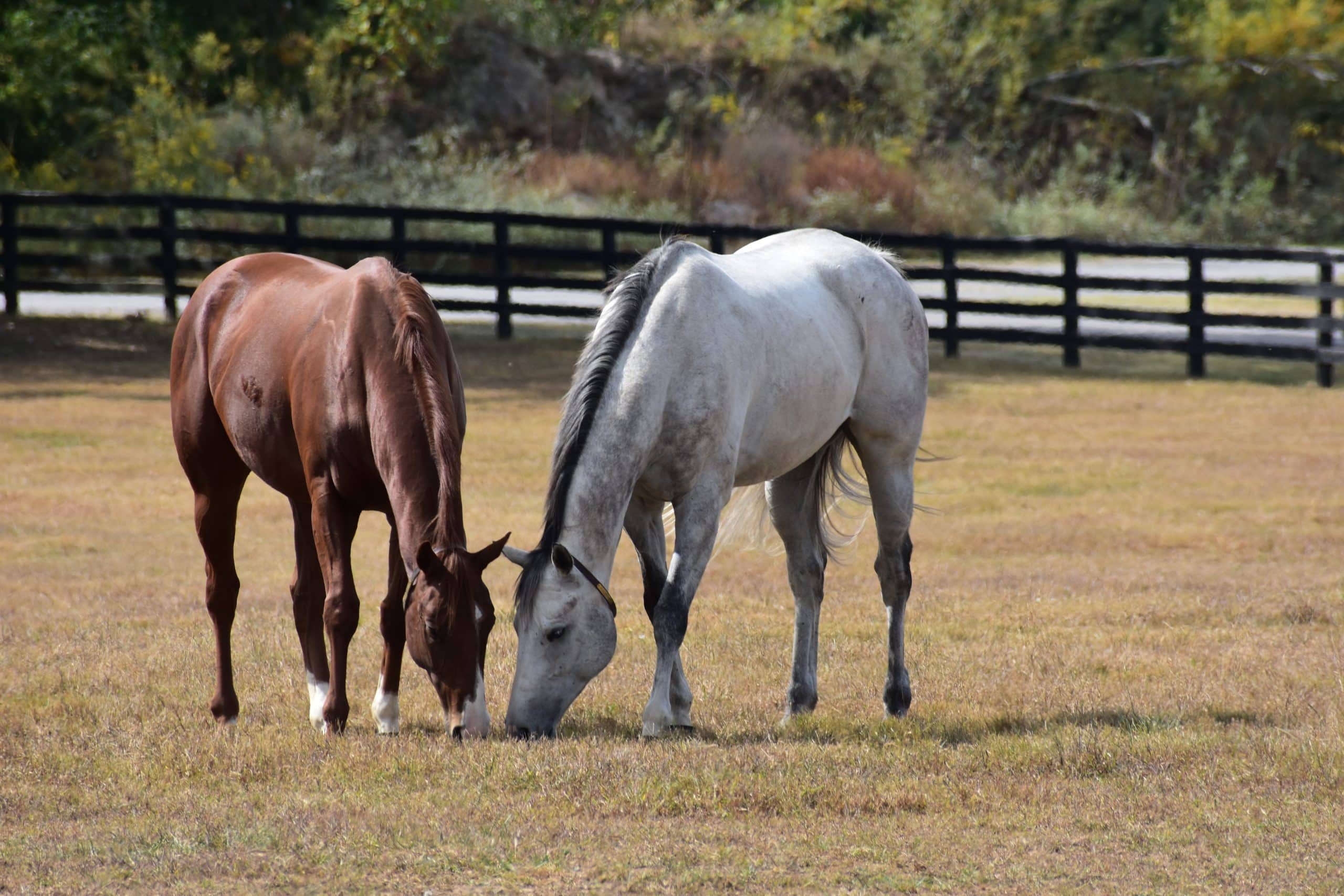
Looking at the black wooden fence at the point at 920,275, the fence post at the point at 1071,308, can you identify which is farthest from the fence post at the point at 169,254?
the fence post at the point at 1071,308

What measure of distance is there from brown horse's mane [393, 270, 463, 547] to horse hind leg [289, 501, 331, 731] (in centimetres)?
84

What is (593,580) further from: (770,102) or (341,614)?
(770,102)

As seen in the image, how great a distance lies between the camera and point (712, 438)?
5645 mm

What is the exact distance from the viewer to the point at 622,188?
2962cm

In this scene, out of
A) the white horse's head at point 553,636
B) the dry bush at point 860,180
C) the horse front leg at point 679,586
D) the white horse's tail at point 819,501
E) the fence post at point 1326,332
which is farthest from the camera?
the dry bush at point 860,180

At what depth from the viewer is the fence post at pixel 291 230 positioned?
1855 centimetres

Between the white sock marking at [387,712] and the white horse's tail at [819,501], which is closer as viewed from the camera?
the white sock marking at [387,712]

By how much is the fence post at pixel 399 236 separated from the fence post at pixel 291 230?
3.80 ft

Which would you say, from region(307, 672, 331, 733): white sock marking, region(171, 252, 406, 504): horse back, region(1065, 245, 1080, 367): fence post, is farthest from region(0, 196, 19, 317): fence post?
region(307, 672, 331, 733): white sock marking

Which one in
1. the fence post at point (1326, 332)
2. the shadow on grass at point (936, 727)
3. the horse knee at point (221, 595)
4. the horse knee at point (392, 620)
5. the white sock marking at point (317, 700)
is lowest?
the fence post at point (1326, 332)

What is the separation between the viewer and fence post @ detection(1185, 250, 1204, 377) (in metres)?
17.6

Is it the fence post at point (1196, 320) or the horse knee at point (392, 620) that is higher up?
the horse knee at point (392, 620)

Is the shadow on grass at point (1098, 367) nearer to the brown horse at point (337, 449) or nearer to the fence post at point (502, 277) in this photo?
the fence post at point (502, 277)

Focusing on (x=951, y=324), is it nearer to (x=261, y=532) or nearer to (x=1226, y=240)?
(x=261, y=532)
